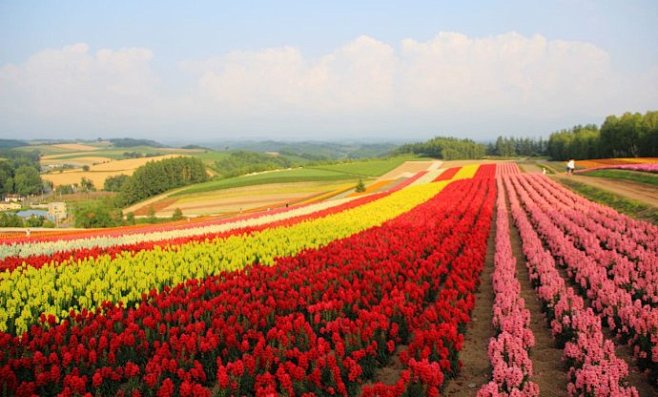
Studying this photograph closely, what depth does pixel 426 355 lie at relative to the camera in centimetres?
595

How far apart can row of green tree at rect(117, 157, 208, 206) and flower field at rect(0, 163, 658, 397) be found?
105m

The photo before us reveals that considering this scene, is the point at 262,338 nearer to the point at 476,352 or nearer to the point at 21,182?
the point at 476,352

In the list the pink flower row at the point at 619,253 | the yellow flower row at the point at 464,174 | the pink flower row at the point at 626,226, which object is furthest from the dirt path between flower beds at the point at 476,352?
the yellow flower row at the point at 464,174

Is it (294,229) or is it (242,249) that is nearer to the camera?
(242,249)

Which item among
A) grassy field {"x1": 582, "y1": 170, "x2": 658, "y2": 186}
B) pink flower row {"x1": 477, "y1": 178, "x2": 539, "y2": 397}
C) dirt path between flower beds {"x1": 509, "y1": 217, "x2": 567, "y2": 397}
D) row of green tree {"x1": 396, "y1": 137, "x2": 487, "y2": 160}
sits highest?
row of green tree {"x1": 396, "y1": 137, "x2": 487, "y2": 160}

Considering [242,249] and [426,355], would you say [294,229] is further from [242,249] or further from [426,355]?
[426,355]

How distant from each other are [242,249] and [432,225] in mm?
7114

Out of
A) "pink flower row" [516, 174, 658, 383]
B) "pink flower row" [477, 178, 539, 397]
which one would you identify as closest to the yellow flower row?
"pink flower row" [516, 174, 658, 383]

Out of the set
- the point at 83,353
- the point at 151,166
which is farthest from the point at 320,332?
the point at 151,166

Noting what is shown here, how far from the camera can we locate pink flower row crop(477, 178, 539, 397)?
5.24 metres

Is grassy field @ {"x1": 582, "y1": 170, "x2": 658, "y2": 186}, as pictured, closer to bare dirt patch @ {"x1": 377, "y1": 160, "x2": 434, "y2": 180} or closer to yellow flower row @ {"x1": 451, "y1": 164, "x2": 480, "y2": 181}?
→ yellow flower row @ {"x1": 451, "y1": 164, "x2": 480, "y2": 181}

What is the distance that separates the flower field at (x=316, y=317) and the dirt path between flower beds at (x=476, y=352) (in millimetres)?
118

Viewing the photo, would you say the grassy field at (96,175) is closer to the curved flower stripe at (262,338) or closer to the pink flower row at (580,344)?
the curved flower stripe at (262,338)

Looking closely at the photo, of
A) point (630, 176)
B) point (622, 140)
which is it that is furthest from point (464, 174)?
point (622, 140)
